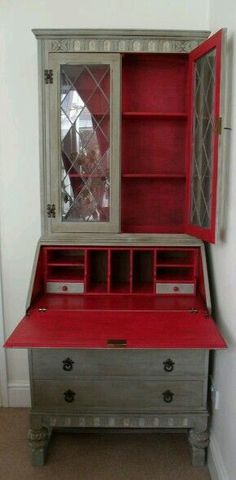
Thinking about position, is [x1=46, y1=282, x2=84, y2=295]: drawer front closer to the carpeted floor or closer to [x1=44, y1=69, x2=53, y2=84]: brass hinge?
the carpeted floor

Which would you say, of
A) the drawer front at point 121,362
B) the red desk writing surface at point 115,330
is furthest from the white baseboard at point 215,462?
the red desk writing surface at point 115,330

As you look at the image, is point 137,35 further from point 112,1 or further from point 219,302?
point 219,302

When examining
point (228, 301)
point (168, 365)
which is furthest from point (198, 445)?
point (228, 301)

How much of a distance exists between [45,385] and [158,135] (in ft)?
4.61

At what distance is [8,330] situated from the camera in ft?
7.50

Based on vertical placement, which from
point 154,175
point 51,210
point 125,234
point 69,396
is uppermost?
point 154,175

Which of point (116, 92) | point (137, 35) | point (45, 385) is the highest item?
point (137, 35)

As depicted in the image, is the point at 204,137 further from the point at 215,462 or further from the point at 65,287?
the point at 215,462

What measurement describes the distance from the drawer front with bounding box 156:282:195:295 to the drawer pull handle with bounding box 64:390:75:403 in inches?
25.6

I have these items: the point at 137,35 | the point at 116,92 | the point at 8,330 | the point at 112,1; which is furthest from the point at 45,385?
the point at 112,1

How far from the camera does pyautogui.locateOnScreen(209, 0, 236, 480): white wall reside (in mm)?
1541

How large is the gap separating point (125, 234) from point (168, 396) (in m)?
0.78

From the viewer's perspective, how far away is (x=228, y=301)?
1.63 m

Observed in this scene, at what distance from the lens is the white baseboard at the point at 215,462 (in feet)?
5.42
